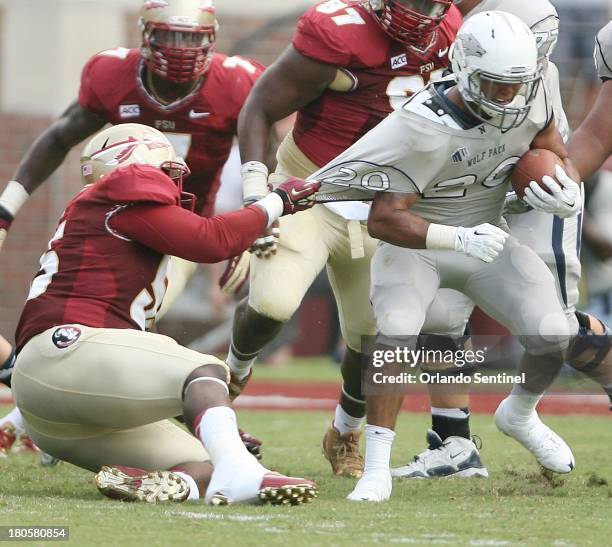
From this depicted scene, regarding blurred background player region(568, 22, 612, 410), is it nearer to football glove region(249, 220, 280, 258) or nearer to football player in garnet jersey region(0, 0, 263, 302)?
football glove region(249, 220, 280, 258)

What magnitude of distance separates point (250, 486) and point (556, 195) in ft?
4.82

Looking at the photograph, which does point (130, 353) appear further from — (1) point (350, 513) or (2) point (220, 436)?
(1) point (350, 513)

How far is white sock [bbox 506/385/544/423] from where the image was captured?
4.65m

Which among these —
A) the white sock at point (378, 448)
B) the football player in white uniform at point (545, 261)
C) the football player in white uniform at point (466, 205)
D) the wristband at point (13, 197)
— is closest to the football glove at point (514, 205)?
the football player in white uniform at point (545, 261)

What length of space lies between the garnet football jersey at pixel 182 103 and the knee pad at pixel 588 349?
1784 millimetres

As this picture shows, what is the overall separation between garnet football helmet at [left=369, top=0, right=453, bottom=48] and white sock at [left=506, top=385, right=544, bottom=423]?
1.42 meters

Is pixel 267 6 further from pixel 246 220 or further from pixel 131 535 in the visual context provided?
pixel 131 535

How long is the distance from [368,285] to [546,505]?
4.85 ft

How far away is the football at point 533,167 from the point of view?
4.53 metres

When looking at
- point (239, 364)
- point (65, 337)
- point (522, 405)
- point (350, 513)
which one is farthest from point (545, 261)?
point (65, 337)

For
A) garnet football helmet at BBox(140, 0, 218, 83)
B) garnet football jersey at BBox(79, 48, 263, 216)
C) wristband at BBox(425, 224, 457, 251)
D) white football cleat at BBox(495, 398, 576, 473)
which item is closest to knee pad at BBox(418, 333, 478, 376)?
white football cleat at BBox(495, 398, 576, 473)

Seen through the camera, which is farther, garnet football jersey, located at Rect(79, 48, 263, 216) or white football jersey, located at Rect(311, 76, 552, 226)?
garnet football jersey, located at Rect(79, 48, 263, 216)

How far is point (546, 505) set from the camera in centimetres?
418

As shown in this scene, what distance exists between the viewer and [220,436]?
12.8ft
